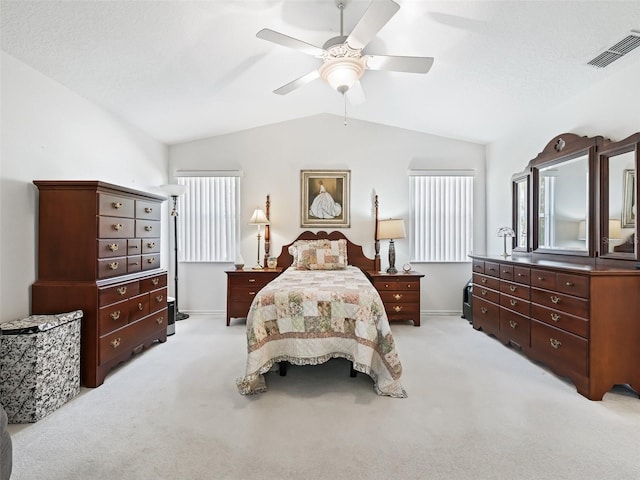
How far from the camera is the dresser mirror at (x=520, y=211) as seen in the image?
3.93m

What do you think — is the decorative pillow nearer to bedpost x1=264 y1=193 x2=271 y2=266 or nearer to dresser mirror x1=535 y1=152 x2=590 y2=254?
bedpost x1=264 y1=193 x2=271 y2=266

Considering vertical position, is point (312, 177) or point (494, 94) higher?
point (494, 94)

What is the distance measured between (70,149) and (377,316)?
3228 mm

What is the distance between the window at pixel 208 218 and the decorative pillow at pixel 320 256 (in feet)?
3.84

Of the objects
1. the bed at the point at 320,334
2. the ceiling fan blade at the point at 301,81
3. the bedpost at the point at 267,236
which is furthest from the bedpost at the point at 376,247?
the ceiling fan blade at the point at 301,81

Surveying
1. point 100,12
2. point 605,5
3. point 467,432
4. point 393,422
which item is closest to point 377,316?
point 393,422

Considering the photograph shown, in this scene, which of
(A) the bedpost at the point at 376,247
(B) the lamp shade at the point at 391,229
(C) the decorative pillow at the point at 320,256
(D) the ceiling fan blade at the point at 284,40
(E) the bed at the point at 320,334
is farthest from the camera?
(A) the bedpost at the point at 376,247

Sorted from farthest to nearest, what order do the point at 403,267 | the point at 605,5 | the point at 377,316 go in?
1. the point at 403,267
2. the point at 377,316
3. the point at 605,5

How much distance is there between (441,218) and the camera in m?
5.00

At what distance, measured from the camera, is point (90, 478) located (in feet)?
5.36

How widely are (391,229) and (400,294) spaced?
36.3 inches

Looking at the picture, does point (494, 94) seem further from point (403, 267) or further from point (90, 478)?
point (90, 478)

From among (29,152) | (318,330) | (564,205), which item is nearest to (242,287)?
(318,330)

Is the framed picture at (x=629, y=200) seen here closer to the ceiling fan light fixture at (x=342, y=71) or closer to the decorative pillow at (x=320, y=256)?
the ceiling fan light fixture at (x=342, y=71)
